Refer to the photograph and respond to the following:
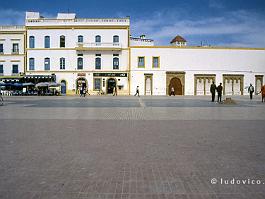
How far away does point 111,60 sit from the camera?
49.5 metres

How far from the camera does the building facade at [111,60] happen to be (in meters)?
49.4

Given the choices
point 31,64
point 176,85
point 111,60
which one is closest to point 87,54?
point 111,60

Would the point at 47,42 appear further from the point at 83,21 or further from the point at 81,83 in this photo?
the point at 81,83

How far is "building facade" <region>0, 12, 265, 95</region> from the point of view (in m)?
49.4

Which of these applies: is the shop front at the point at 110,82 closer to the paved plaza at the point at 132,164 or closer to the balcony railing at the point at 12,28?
the balcony railing at the point at 12,28

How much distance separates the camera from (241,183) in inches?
185

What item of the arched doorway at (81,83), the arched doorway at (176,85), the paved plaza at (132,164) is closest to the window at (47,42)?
the arched doorway at (81,83)

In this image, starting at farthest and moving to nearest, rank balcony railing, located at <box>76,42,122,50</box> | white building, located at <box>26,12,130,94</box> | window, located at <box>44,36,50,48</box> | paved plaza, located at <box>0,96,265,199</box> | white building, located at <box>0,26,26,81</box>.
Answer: white building, located at <box>0,26,26,81</box>
window, located at <box>44,36,50,48</box>
white building, located at <box>26,12,130,94</box>
balcony railing, located at <box>76,42,122,50</box>
paved plaza, located at <box>0,96,265,199</box>

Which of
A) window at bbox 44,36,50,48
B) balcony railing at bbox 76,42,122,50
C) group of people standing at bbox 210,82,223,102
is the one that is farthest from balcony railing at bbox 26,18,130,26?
group of people standing at bbox 210,82,223,102

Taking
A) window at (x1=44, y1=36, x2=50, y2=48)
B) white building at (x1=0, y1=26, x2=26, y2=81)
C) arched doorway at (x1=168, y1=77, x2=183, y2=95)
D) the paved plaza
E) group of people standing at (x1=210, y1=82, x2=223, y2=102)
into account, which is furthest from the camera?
white building at (x1=0, y1=26, x2=26, y2=81)

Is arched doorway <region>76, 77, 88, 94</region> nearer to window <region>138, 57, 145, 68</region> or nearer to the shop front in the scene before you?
the shop front

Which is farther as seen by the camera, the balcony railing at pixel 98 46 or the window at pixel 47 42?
the window at pixel 47 42

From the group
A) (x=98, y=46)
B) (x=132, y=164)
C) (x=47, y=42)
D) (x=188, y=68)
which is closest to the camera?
(x=132, y=164)

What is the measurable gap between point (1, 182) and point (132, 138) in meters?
4.31
